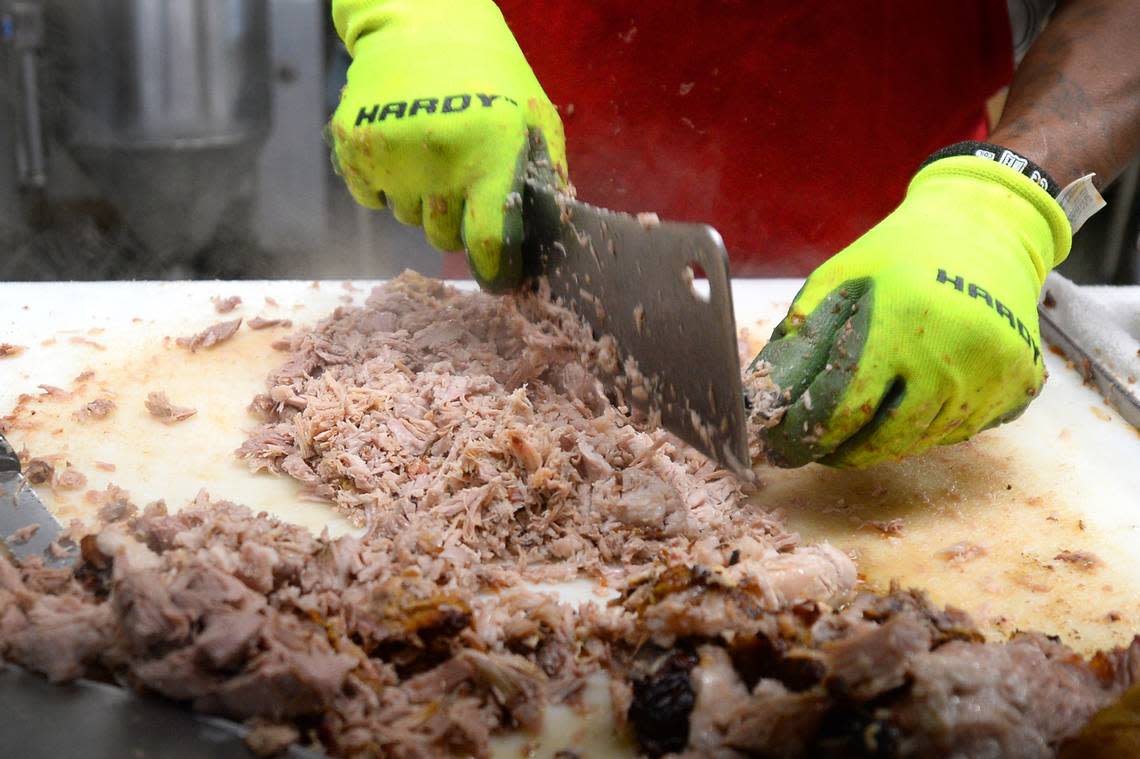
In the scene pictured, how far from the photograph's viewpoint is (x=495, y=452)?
6.62ft

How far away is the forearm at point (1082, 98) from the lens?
250 cm

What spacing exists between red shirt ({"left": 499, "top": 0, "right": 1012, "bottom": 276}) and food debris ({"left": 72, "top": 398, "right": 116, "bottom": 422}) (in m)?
1.60

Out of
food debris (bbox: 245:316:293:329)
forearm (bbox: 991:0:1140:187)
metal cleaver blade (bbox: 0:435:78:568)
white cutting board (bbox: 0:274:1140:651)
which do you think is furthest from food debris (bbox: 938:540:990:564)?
food debris (bbox: 245:316:293:329)

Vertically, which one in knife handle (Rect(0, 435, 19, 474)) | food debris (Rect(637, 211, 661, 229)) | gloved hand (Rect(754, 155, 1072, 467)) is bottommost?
knife handle (Rect(0, 435, 19, 474))

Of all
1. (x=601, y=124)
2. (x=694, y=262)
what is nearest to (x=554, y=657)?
(x=694, y=262)

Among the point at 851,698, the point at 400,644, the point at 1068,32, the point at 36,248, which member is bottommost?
the point at 36,248

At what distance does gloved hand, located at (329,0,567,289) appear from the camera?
225 cm

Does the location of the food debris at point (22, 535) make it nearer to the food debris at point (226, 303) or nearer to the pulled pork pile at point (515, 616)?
the pulled pork pile at point (515, 616)

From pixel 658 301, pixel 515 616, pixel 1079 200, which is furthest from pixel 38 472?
pixel 1079 200

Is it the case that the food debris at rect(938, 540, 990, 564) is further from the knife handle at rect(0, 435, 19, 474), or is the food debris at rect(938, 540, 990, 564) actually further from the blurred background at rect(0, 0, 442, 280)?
the blurred background at rect(0, 0, 442, 280)

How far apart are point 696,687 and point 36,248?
5.30m

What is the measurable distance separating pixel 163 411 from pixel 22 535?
2.00 feet

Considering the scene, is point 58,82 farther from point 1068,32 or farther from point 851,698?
point 851,698

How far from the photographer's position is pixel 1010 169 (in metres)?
2.30
